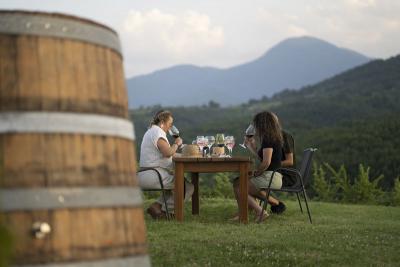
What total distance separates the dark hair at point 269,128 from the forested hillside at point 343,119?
44.2ft

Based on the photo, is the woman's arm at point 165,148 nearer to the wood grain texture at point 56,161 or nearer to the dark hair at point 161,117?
the dark hair at point 161,117

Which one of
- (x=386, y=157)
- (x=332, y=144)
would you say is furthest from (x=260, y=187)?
(x=332, y=144)

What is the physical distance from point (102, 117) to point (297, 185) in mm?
5678

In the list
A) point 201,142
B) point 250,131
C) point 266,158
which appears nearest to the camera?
point 266,158

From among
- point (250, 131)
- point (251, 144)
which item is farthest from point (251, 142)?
point (250, 131)

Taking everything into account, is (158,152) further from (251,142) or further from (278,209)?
(278,209)

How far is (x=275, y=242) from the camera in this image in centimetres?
612

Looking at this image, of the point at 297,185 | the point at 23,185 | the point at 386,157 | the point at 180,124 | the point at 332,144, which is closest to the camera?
the point at 23,185

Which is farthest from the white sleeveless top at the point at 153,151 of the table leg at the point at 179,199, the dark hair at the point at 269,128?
the dark hair at the point at 269,128

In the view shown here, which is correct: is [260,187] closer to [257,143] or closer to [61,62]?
[257,143]

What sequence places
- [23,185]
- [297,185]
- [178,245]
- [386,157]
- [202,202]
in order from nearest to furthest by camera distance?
1. [23,185]
2. [178,245]
3. [297,185]
4. [202,202]
5. [386,157]

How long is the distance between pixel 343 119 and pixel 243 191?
61.8 m

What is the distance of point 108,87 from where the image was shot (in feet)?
8.55

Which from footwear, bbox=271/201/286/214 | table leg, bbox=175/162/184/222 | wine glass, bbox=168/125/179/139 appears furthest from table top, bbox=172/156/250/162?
footwear, bbox=271/201/286/214
